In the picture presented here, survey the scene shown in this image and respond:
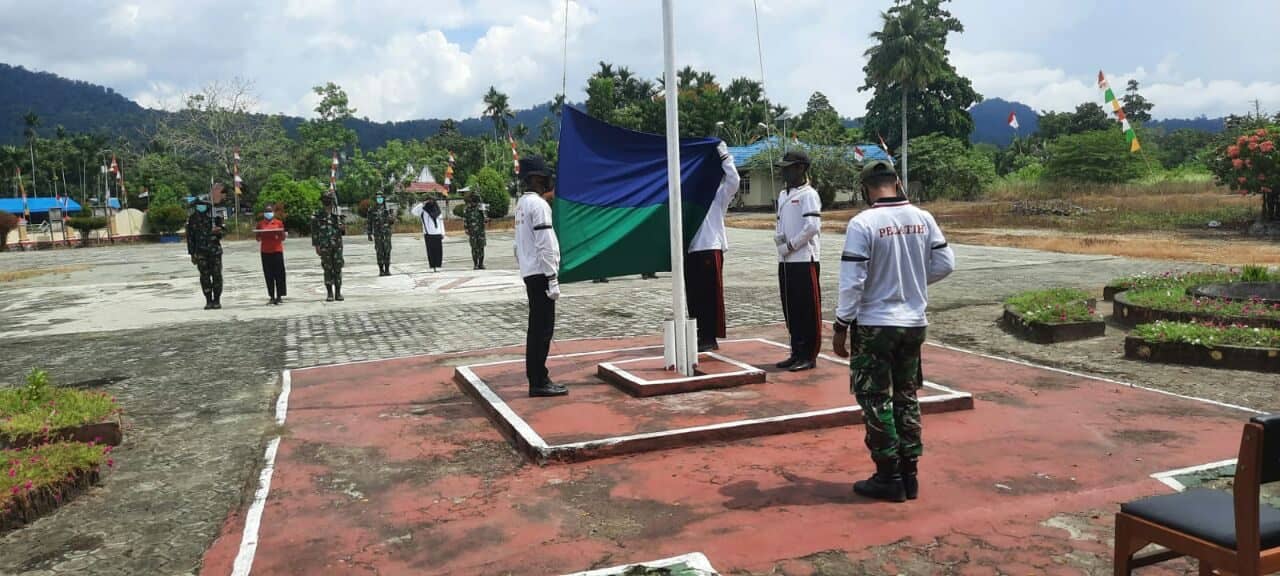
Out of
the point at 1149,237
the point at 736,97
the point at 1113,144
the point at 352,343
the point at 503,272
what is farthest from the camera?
the point at 736,97

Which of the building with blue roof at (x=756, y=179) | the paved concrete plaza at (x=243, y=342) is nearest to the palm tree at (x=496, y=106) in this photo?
the building with blue roof at (x=756, y=179)

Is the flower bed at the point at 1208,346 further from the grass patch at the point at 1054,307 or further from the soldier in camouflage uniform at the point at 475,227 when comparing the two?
the soldier in camouflage uniform at the point at 475,227

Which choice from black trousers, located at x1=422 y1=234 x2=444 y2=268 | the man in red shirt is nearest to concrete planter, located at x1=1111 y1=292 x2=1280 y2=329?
the man in red shirt

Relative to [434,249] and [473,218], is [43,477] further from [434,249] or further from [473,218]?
[473,218]

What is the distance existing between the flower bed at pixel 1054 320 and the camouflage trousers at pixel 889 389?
16.9ft

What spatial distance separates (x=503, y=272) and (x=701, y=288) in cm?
1165

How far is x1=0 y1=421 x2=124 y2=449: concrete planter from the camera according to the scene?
17.6 feet

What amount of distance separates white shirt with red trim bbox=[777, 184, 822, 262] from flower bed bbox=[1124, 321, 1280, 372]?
10.4ft

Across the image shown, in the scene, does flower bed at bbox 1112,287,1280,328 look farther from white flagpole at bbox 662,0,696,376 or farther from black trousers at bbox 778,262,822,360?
white flagpole at bbox 662,0,696,376

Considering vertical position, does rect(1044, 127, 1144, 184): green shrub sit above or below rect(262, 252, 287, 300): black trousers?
above

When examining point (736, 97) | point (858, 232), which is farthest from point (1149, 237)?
point (736, 97)

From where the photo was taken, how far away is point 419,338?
33.0 ft

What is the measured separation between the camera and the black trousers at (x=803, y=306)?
23.0ft

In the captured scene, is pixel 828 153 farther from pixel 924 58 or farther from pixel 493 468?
pixel 493 468
